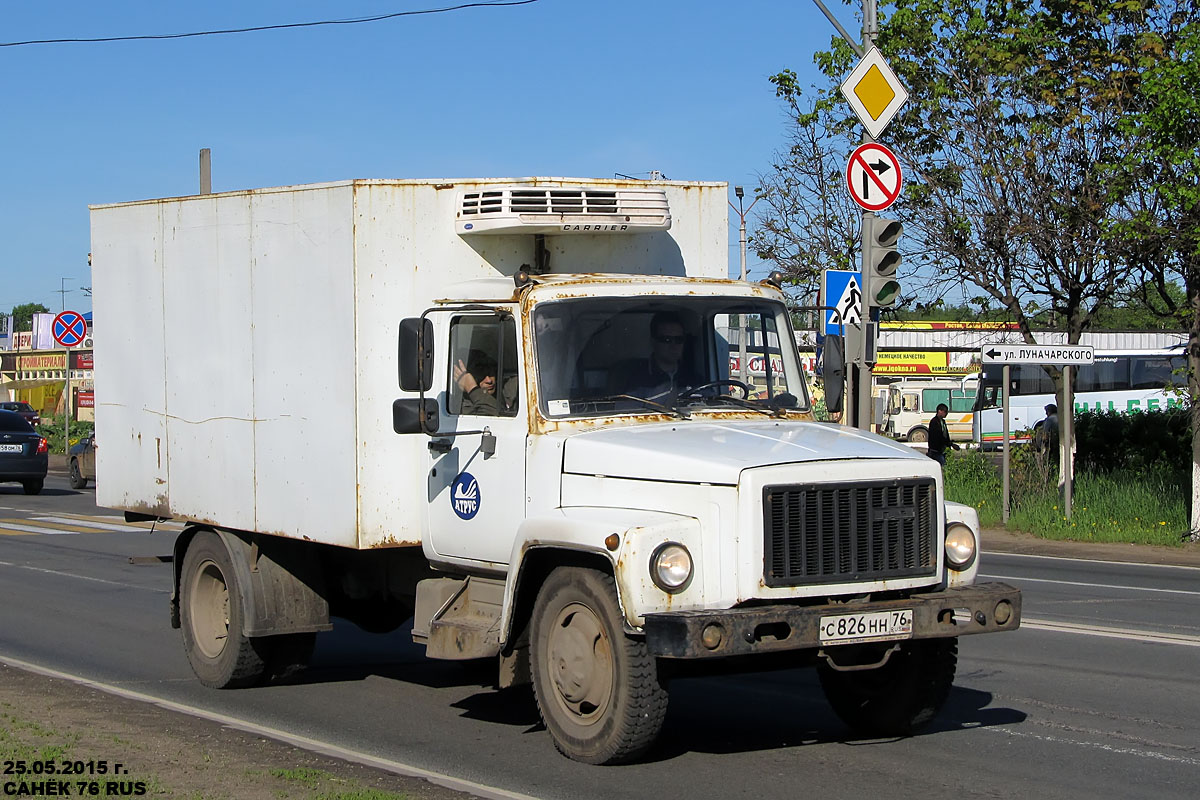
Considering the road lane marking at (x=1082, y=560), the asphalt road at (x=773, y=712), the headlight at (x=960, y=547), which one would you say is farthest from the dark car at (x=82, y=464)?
the headlight at (x=960, y=547)

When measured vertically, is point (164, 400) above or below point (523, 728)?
above

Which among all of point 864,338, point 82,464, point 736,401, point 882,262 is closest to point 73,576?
point 864,338

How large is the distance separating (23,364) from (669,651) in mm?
95569

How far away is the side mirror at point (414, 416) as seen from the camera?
26.0 feet

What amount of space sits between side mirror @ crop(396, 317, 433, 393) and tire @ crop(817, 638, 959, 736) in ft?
8.54

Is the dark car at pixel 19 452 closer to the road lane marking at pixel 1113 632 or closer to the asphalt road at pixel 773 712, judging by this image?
the asphalt road at pixel 773 712

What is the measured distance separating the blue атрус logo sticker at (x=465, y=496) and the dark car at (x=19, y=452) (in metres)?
25.8

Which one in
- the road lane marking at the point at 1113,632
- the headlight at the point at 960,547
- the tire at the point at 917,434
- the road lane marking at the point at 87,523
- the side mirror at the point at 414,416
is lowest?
the tire at the point at 917,434

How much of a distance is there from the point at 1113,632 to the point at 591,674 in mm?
6151

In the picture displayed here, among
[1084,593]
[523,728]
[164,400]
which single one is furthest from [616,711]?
[1084,593]

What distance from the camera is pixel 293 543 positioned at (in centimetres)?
959

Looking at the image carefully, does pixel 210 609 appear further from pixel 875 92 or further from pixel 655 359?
pixel 875 92

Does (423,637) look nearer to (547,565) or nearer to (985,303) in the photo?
(547,565)

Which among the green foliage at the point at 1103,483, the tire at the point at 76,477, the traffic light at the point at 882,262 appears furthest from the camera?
the tire at the point at 76,477
